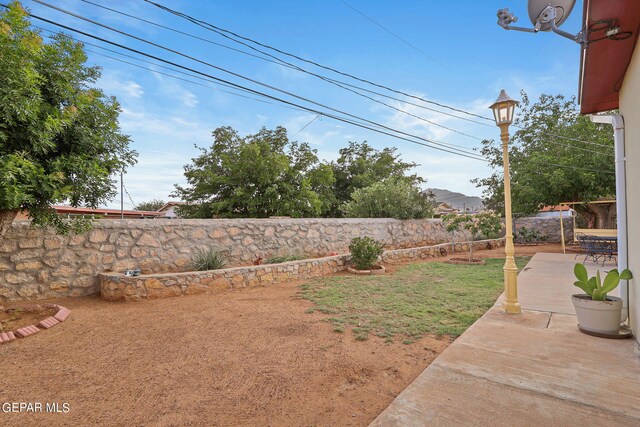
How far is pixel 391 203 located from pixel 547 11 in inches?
369

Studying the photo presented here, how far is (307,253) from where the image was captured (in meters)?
8.99

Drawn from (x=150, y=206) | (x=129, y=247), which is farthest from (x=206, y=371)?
(x=150, y=206)

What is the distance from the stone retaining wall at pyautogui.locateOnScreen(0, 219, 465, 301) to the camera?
5.06 meters

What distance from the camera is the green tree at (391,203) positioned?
1206 cm

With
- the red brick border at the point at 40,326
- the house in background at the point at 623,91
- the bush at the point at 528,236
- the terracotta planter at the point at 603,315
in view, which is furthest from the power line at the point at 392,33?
the bush at the point at 528,236

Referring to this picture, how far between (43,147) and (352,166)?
2114cm

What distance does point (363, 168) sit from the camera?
23.6m

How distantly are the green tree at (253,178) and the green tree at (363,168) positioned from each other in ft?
16.1

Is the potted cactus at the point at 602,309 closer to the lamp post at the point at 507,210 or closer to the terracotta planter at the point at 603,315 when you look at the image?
the terracotta planter at the point at 603,315

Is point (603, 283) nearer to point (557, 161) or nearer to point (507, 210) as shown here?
point (507, 210)

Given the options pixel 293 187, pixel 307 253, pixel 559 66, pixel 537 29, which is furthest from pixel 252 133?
pixel 537 29

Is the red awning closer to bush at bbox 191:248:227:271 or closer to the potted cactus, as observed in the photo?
the potted cactus

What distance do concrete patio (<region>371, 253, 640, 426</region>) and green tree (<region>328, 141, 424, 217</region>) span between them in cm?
1921

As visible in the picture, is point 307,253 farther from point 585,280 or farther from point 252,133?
point 252,133
